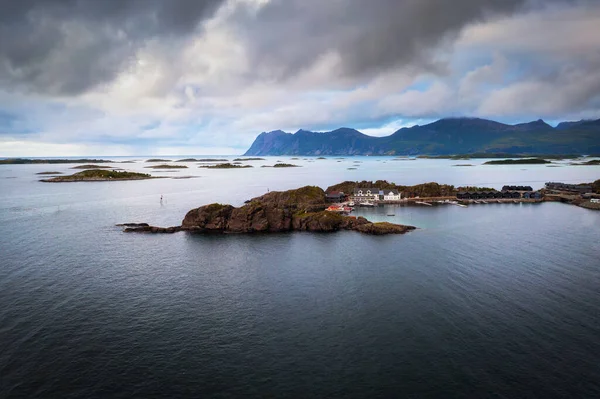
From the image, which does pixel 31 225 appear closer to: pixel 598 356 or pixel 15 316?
pixel 15 316

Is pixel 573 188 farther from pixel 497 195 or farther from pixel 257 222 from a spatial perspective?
pixel 257 222

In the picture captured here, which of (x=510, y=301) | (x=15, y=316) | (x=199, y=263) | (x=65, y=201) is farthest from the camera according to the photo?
(x=65, y=201)

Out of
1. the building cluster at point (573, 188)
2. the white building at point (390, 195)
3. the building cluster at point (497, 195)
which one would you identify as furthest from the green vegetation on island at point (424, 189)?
the building cluster at point (573, 188)

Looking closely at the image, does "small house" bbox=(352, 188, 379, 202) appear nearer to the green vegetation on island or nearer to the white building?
the white building

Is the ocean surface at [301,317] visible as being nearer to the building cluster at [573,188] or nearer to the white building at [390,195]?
the white building at [390,195]

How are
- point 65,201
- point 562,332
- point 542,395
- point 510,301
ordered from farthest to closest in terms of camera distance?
point 65,201, point 510,301, point 562,332, point 542,395

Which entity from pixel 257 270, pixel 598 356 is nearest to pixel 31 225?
pixel 257 270
